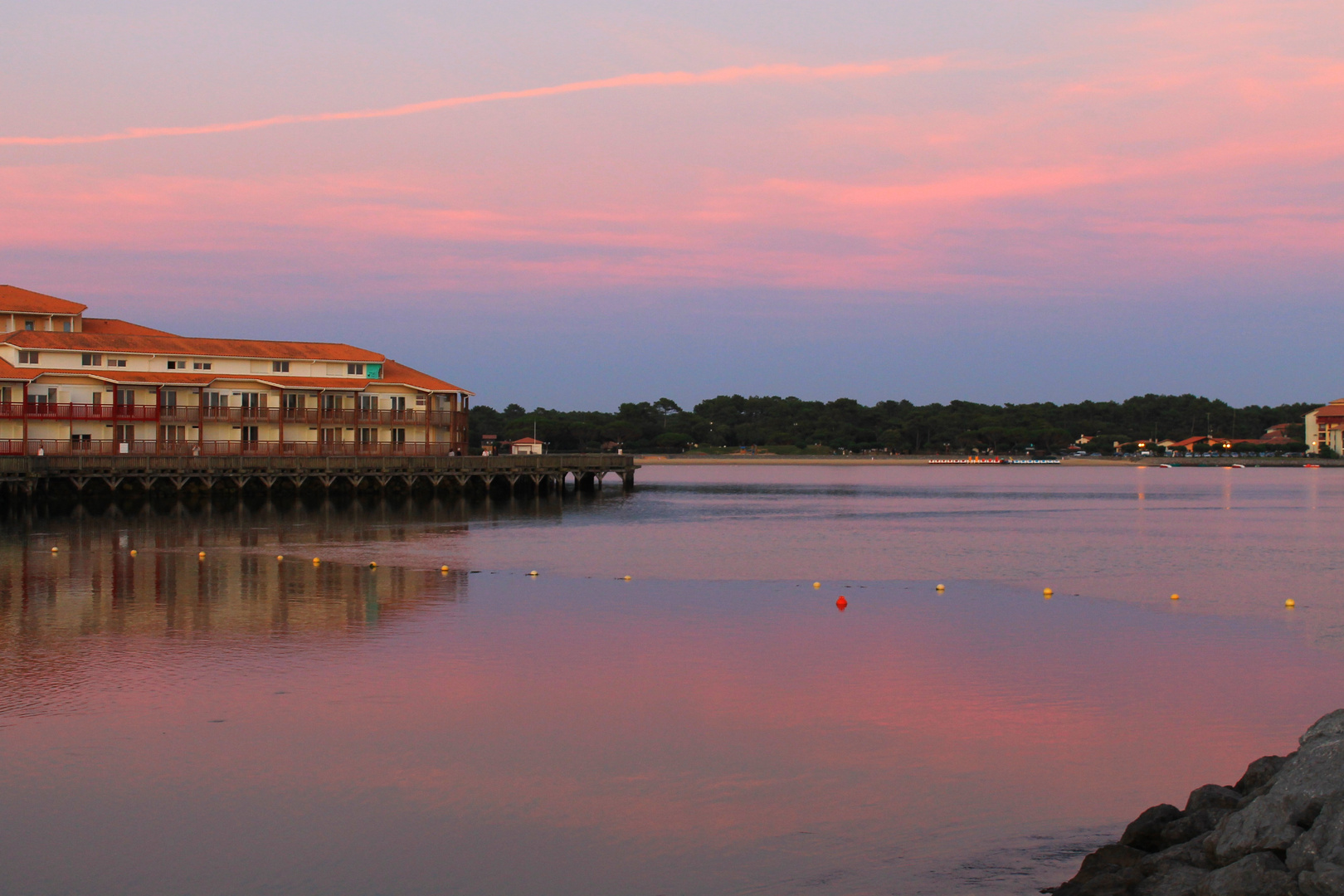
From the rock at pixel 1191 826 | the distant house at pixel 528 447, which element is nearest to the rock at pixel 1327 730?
the rock at pixel 1191 826

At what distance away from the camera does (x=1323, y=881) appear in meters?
8.41

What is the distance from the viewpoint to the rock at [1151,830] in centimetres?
1073

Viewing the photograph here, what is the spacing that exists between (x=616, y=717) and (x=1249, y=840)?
29.6ft

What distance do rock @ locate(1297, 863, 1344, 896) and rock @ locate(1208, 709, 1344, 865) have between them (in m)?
0.55

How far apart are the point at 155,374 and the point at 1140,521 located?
5639 centimetres

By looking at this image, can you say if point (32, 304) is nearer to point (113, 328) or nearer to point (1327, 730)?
point (113, 328)

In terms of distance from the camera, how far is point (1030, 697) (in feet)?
59.3

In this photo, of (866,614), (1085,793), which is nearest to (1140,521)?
(866,614)

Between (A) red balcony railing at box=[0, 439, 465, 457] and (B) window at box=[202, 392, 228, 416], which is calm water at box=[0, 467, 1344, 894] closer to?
(A) red balcony railing at box=[0, 439, 465, 457]

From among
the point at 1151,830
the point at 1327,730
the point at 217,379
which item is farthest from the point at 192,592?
the point at 217,379

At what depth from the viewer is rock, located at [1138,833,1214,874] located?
32.1 feet

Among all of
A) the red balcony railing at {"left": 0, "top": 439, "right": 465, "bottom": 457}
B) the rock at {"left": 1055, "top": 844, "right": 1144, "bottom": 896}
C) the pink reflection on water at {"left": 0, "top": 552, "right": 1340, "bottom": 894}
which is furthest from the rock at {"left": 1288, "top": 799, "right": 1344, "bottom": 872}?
the red balcony railing at {"left": 0, "top": 439, "right": 465, "bottom": 457}

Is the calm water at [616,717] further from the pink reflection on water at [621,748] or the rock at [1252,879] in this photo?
the rock at [1252,879]

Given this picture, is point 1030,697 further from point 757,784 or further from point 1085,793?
point 757,784
